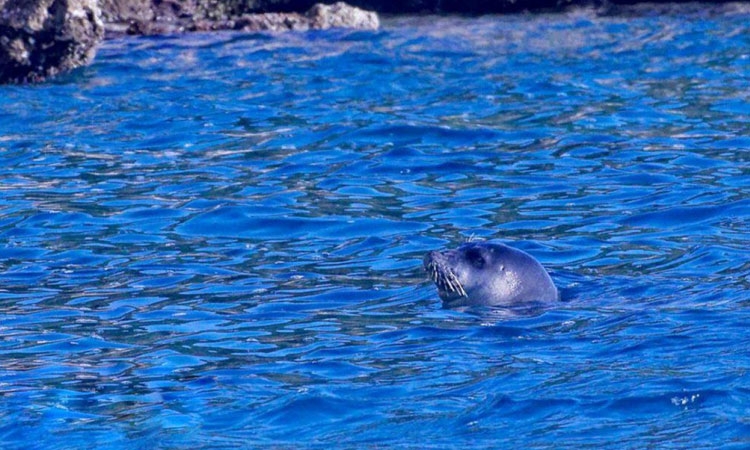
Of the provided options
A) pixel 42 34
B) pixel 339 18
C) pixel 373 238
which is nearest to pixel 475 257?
pixel 373 238

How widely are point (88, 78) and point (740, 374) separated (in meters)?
9.94

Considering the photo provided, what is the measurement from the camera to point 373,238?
8.30 metres

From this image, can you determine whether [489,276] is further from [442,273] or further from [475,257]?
[442,273]

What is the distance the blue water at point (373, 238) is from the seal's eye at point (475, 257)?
303 millimetres

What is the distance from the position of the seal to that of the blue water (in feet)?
0.63

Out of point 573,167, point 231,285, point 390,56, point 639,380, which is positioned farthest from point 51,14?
point 639,380

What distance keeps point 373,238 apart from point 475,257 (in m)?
1.51

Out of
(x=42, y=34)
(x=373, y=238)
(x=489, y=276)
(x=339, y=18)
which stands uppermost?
(x=42, y=34)

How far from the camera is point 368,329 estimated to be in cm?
635

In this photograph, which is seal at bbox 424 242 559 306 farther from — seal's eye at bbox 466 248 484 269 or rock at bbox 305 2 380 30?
rock at bbox 305 2 380 30

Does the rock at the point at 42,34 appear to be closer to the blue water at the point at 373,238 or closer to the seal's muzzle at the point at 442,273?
the blue water at the point at 373,238

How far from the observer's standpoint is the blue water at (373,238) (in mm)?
4988

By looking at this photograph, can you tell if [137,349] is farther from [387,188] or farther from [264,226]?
[387,188]

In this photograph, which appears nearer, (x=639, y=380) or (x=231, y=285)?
(x=639, y=380)
